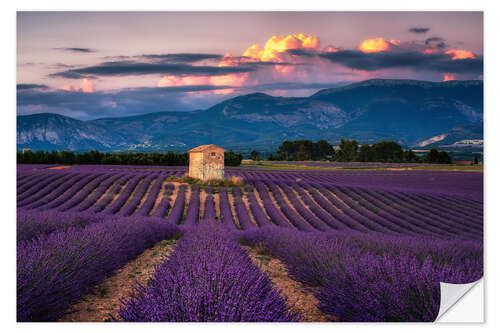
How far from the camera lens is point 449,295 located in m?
2.97

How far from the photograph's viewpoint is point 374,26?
17.0 feet

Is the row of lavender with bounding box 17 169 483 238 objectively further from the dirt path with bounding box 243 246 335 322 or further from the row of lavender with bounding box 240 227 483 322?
the row of lavender with bounding box 240 227 483 322

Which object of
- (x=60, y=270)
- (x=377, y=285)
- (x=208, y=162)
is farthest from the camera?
(x=208, y=162)

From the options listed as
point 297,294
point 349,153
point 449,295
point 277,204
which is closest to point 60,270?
point 297,294

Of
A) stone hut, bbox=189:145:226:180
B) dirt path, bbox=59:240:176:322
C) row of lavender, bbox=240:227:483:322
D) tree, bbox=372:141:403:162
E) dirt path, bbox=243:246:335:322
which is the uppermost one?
tree, bbox=372:141:403:162

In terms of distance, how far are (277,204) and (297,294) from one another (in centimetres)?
914

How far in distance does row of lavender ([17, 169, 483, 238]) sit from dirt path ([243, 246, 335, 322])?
4.28 metres

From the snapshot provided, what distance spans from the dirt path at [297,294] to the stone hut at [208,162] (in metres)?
8.95

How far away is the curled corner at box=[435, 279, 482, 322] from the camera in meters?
2.86

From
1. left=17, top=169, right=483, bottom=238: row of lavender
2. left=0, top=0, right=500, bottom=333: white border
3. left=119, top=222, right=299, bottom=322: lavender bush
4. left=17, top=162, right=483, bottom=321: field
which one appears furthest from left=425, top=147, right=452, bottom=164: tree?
left=119, top=222, right=299, bottom=322: lavender bush

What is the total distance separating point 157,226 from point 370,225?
6.19 metres

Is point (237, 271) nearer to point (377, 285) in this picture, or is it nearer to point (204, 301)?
point (204, 301)

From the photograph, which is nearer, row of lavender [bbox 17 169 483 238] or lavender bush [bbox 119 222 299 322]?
lavender bush [bbox 119 222 299 322]
